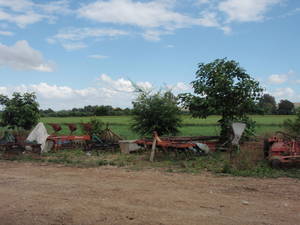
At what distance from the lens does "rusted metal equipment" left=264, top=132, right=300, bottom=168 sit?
9.47m

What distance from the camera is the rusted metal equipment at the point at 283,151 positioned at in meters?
9.47

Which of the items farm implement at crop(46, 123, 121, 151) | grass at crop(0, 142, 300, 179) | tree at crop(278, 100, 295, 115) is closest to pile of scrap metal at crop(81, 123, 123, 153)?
farm implement at crop(46, 123, 121, 151)

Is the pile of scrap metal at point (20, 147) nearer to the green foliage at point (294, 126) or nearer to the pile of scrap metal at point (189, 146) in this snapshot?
the pile of scrap metal at point (189, 146)

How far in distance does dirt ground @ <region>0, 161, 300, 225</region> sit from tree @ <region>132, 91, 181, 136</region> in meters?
7.01

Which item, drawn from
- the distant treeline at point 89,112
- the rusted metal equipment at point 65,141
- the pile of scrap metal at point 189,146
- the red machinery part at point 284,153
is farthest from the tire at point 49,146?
the distant treeline at point 89,112

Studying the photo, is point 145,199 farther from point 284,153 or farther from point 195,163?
point 284,153

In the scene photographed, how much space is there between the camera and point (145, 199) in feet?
20.8

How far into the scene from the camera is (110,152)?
15070mm

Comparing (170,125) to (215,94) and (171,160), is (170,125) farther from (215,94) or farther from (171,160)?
(171,160)

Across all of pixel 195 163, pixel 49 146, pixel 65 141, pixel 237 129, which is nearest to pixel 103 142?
pixel 65 141

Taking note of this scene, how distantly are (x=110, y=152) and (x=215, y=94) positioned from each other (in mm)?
5455

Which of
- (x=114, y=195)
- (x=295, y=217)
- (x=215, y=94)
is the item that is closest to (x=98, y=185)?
(x=114, y=195)

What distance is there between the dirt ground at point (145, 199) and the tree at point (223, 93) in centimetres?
575

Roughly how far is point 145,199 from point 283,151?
5709 millimetres
